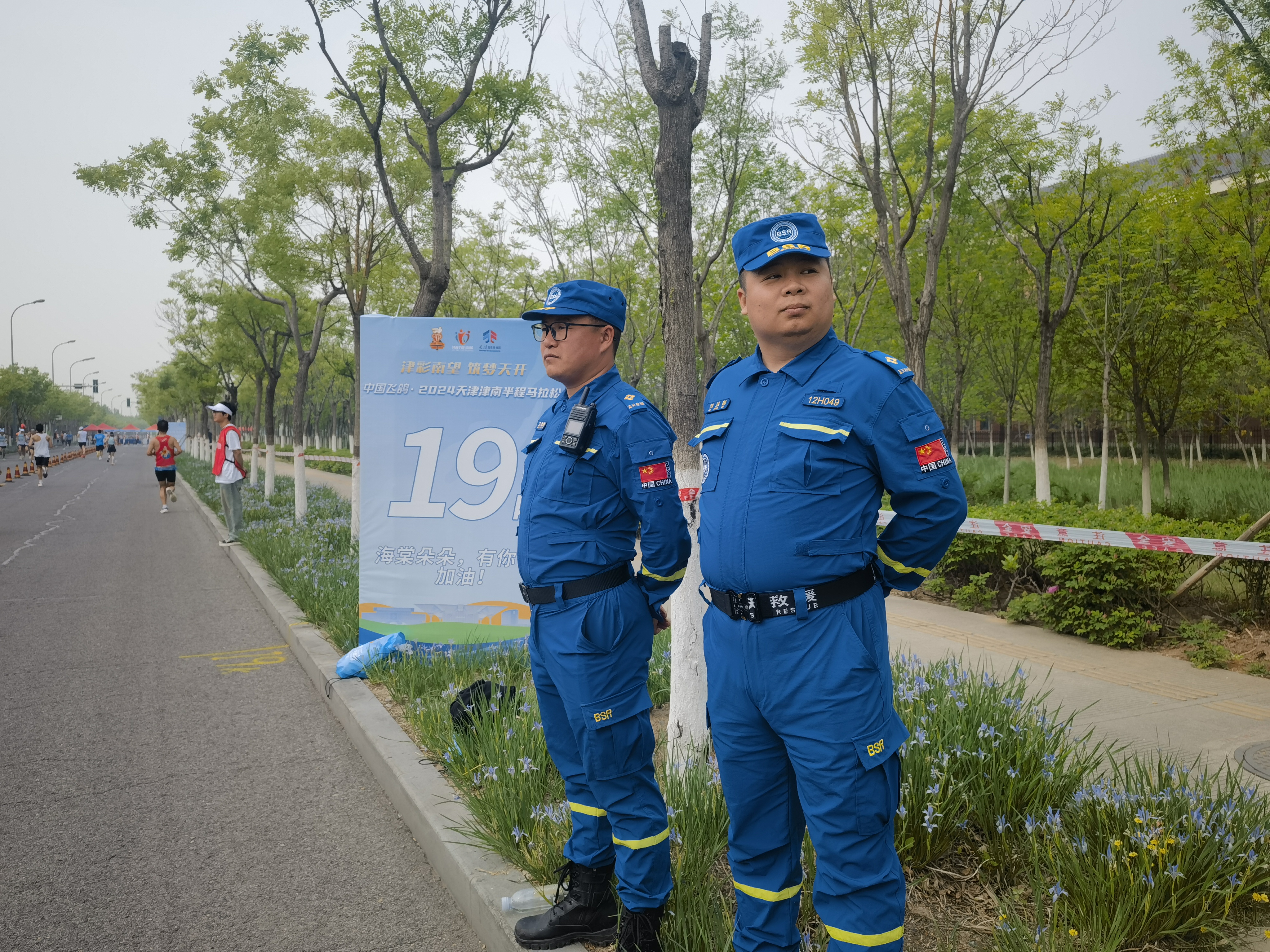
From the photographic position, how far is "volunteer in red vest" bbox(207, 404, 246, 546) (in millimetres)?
13148

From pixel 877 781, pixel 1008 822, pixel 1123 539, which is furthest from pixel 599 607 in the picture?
pixel 1123 539

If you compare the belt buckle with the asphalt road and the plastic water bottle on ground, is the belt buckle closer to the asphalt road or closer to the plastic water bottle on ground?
the plastic water bottle on ground

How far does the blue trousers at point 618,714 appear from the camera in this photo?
2.72m

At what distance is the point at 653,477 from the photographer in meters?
2.83

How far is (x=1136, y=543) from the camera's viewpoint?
628 cm

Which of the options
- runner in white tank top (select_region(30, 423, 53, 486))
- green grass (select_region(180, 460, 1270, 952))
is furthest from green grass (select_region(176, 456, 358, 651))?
runner in white tank top (select_region(30, 423, 53, 486))

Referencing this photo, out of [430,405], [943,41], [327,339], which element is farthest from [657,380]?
[430,405]

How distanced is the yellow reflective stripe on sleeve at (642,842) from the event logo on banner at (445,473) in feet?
11.7

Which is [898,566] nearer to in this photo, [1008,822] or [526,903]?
[1008,822]

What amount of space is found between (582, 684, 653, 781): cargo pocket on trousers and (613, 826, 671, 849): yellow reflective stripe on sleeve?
19cm

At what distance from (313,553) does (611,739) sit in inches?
332

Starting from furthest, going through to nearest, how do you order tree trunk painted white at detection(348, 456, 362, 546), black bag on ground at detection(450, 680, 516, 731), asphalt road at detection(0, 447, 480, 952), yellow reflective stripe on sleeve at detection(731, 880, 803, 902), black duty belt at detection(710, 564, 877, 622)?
tree trunk painted white at detection(348, 456, 362, 546) → black bag on ground at detection(450, 680, 516, 731) → asphalt road at detection(0, 447, 480, 952) → yellow reflective stripe on sleeve at detection(731, 880, 803, 902) → black duty belt at detection(710, 564, 877, 622)

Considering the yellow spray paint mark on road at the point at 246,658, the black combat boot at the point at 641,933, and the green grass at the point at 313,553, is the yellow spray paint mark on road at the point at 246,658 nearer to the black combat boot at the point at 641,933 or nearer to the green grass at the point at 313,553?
the green grass at the point at 313,553

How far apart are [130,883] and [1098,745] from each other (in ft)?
12.9
